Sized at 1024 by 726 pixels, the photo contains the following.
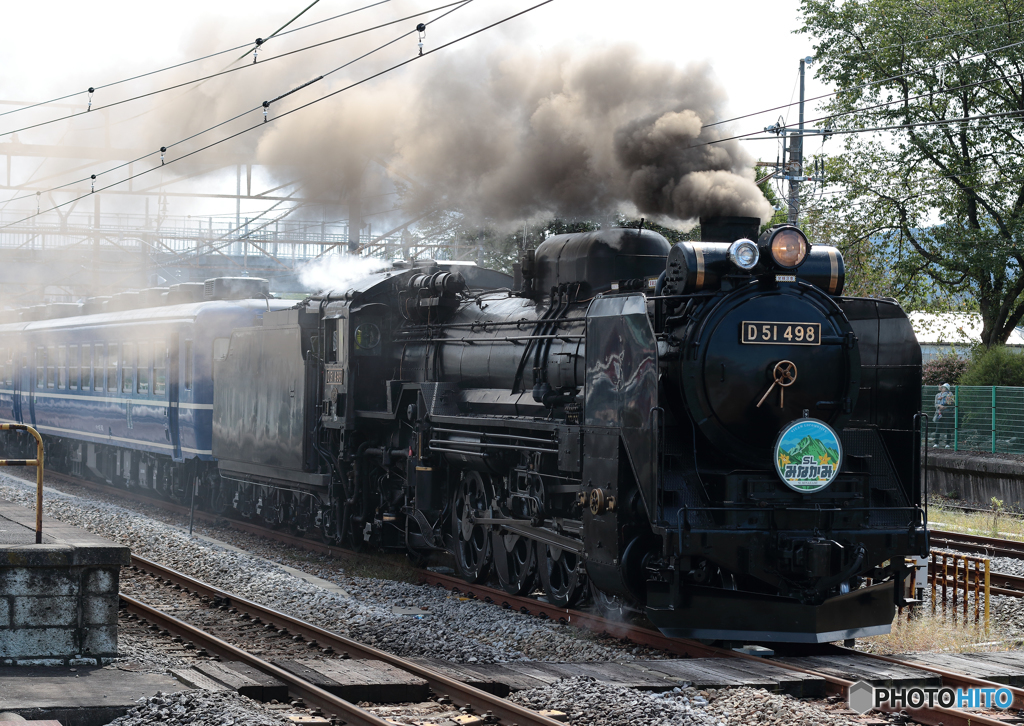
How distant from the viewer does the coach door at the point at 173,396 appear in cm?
1817

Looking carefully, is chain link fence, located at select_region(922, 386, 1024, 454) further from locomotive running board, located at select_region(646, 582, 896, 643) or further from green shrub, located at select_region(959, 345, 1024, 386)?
locomotive running board, located at select_region(646, 582, 896, 643)

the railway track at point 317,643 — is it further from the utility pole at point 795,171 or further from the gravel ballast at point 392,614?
the utility pole at point 795,171

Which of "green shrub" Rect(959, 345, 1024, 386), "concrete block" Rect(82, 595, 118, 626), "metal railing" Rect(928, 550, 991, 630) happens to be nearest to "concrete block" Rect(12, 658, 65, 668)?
"concrete block" Rect(82, 595, 118, 626)

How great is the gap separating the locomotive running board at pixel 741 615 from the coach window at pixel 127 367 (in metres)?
14.2

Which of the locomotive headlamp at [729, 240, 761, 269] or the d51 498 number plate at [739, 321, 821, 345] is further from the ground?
the locomotive headlamp at [729, 240, 761, 269]

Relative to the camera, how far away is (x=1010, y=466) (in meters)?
20.8

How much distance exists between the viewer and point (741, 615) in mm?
7973

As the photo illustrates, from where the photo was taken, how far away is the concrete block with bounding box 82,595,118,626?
6969 mm

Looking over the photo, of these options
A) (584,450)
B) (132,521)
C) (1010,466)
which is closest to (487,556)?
(584,450)

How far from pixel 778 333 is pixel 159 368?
13.2 metres

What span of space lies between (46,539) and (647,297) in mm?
4408

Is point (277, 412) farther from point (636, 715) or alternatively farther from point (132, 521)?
point (636, 715)

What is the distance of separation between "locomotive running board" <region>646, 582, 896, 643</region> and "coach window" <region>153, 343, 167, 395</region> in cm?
1251

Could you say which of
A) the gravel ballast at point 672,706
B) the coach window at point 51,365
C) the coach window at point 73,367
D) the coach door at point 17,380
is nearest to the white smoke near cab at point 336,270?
the coach window at point 73,367
